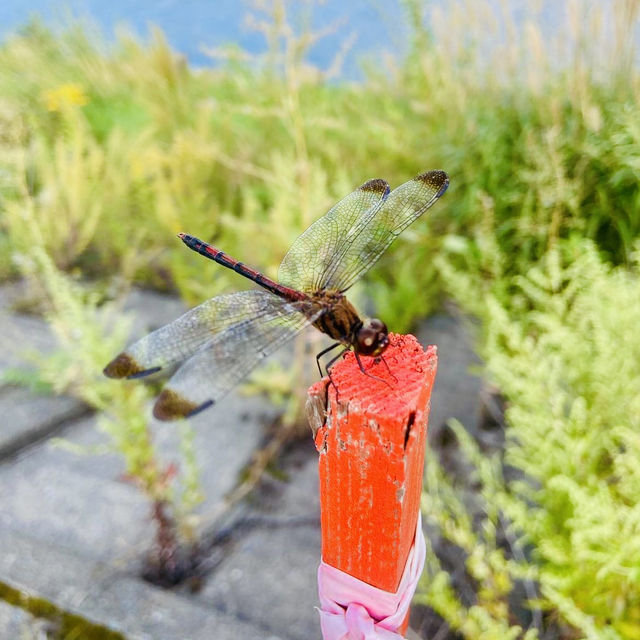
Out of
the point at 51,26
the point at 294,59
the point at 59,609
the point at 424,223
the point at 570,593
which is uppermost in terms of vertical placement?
the point at 51,26

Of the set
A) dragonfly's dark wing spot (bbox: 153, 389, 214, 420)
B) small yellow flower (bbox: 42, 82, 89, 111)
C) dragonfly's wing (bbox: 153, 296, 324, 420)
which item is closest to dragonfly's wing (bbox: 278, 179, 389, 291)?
dragonfly's wing (bbox: 153, 296, 324, 420)

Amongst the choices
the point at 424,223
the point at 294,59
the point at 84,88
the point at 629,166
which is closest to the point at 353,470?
the point at 294,59

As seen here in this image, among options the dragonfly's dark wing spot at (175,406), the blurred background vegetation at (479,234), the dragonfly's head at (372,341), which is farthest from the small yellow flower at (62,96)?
the dragonfly's head at (372,341)

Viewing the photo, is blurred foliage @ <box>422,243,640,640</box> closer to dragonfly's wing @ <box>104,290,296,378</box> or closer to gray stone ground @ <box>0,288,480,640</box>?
gray stone ground @ <box>0,288,480,640</box>

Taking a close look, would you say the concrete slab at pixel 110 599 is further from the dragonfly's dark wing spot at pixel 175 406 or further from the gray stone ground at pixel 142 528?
the dragonfly's dark wing spot at pixel 175 406

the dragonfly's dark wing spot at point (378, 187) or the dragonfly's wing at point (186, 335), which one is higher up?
the dragonfly's dark wing spot at point (378, 187)

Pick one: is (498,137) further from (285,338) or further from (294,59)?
(285,338)

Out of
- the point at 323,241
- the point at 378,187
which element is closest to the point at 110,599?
the point at 323,241
